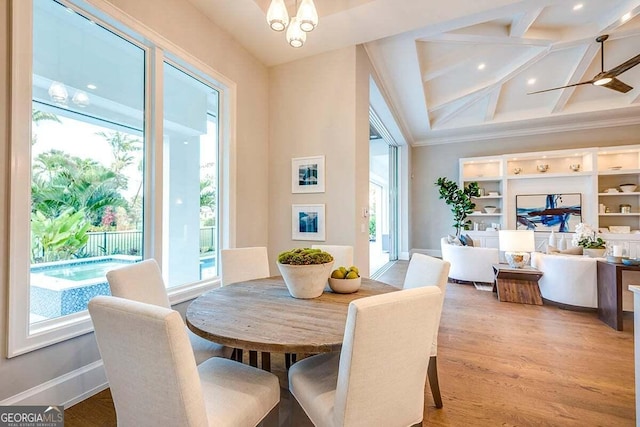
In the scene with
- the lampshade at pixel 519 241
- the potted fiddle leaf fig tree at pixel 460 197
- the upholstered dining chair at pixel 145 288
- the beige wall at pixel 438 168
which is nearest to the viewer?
the upholstered dining chair at pixel 145 288

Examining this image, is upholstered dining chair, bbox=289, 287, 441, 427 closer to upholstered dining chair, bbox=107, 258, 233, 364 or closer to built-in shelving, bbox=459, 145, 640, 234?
upholstered dining chair, bbox=107, 258, 233, 364

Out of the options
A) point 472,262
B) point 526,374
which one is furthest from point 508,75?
point 526,374

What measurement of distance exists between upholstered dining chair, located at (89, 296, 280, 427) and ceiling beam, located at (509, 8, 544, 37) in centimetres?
450

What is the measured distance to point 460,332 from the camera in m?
2.98

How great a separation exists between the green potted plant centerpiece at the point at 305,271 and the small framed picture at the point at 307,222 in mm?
1677

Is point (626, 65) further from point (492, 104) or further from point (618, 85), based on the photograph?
point (492, 104)

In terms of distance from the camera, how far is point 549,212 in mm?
6742

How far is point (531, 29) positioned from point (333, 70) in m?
3.04

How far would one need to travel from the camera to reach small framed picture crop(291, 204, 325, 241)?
11.1 feet

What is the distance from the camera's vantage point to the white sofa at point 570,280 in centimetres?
340

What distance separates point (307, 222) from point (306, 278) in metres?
1.85

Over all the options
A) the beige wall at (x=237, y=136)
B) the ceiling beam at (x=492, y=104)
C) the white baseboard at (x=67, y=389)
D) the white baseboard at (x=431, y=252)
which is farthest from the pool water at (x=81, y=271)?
the white baseboard at (x=431, y=252)

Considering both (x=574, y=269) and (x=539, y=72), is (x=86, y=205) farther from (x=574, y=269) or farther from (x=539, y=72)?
(x=539, y=72)

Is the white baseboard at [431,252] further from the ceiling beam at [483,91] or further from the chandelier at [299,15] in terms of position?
the chandelier at [299,15]
